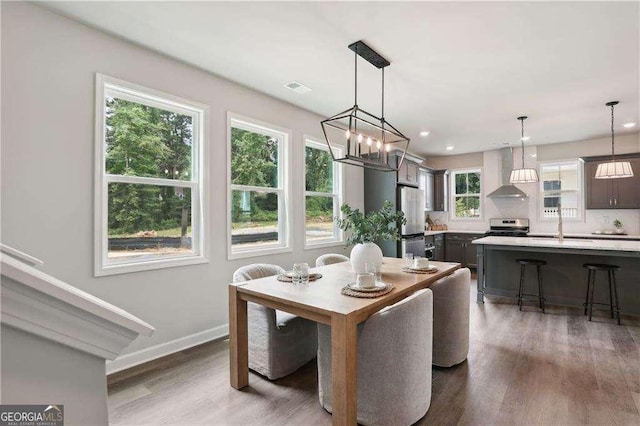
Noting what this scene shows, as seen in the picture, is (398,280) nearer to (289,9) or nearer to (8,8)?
(289,9)

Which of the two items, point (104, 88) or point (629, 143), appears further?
point (629, 143)

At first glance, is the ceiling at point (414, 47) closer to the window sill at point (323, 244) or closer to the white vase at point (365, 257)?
the white vase at point (365, 257)

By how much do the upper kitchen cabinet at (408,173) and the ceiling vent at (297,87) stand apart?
7.11 ft

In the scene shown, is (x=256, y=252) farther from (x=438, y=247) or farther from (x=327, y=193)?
(x=438, y=247)

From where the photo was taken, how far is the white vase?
269cm

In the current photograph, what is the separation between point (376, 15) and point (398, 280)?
2009 mm

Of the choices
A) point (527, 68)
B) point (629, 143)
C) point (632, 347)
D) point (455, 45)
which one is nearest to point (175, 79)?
point (455, 45)

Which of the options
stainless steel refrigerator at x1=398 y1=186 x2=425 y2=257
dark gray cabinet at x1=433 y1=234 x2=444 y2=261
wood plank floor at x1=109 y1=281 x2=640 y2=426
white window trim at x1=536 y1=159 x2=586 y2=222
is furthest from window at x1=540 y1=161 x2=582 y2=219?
wood plank floor at x1=109 y1=281 x2=640 y2=426

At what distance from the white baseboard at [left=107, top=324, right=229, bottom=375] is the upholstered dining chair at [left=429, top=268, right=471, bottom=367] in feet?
7.19

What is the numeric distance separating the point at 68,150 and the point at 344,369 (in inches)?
101

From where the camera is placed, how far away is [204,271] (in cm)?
340

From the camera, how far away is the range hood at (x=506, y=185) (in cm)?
689

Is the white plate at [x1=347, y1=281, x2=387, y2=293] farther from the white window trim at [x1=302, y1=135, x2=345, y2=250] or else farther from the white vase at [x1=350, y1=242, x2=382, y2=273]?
the white window trim at [x1=302, y1=135, x2=345, y2=250]

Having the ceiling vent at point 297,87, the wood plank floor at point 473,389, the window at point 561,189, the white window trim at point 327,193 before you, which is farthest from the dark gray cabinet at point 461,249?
the ceiling vent at point 297,87
